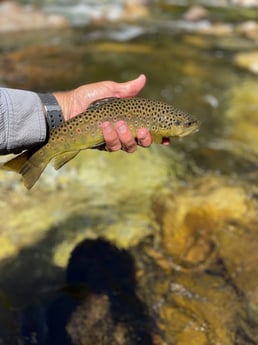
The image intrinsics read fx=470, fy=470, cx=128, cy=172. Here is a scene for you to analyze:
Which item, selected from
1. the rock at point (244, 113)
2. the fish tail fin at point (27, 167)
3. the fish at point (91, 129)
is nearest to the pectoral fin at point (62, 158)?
the fish at point (91, 129)

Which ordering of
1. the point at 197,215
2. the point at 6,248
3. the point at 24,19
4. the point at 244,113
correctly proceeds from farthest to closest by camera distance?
1. the point at 24,19
2. the point at 244,113
3. the point at 197,215
4. the point at 6,248

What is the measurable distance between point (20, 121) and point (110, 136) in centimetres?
68

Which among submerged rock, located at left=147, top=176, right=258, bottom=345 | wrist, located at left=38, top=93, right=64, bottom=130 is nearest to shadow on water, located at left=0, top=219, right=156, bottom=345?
submerged rock, located at left=147, top=176, right=258, bottom=345

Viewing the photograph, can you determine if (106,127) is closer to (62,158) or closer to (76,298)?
(62,158)

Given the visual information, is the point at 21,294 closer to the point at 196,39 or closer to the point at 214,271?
the point at 214,271

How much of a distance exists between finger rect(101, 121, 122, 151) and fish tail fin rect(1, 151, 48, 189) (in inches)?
20.0

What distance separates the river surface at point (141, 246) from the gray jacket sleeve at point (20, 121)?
1.94 metres

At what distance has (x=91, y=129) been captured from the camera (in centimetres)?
357

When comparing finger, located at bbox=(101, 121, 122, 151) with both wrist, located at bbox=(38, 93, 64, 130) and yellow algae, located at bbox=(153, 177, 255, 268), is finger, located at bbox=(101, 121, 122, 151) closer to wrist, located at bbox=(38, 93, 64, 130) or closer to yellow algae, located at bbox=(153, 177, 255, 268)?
wrist, located at bbox=(38, 93, 64, 130)

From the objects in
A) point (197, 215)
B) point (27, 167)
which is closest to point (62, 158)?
point (27, 167)

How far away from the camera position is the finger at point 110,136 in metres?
3.54

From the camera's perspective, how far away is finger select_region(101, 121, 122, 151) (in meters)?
3.54

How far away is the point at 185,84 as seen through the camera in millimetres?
10820

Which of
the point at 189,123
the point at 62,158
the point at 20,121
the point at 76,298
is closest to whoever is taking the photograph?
the point at 20,121
